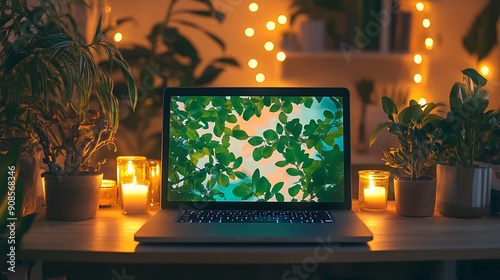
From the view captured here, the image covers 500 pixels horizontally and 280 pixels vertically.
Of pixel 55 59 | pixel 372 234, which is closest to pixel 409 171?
pixel 372 234

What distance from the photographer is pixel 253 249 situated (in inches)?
43.0

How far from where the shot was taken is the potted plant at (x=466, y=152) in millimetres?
A: 1358

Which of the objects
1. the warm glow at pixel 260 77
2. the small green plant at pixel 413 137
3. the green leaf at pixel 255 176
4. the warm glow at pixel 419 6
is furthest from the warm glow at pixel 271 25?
the green leaf at pixel 255 176

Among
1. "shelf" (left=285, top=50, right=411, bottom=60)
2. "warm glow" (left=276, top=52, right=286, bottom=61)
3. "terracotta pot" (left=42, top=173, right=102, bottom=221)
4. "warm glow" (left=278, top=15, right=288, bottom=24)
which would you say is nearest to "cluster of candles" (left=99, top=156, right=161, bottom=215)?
"terracotta pot" (left=42, top=173, right=102, bottom=221)

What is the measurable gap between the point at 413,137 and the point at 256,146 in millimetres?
373

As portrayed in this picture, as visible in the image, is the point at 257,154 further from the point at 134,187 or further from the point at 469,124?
the point at 469,124

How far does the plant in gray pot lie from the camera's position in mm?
1377

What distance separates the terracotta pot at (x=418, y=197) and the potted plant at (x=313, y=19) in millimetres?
2324

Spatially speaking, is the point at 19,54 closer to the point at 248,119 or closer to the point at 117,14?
the point at 248,119

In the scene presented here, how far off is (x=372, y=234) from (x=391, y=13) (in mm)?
2681

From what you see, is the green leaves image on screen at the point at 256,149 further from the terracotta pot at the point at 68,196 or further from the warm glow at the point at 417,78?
the warm glow at the point at 417,78

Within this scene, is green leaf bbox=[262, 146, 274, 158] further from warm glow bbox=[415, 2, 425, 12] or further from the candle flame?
warm glow bbox=[415, 2, 425, 12]

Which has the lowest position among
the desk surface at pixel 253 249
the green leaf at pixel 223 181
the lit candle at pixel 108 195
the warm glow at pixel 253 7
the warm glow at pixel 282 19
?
the desk surface at pixel 253 249

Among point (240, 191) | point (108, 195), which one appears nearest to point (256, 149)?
point (240, 191)
